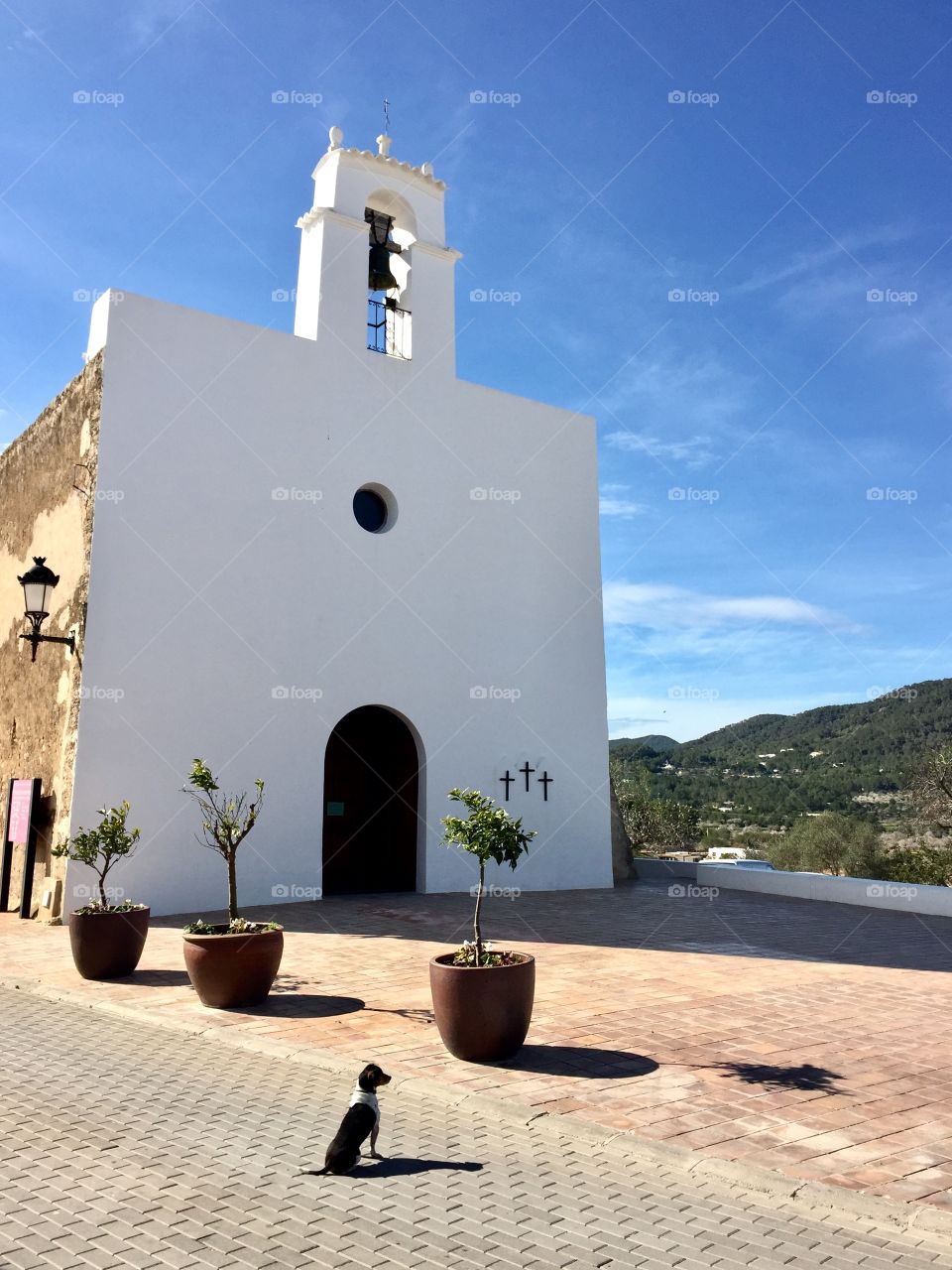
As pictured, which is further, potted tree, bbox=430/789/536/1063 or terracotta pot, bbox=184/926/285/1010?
terracotta pot, bbox=184/926/285/1010

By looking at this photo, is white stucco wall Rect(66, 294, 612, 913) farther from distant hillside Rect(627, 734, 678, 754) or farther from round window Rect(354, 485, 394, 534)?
distant hillside Rect(627, 734, 678, 754)

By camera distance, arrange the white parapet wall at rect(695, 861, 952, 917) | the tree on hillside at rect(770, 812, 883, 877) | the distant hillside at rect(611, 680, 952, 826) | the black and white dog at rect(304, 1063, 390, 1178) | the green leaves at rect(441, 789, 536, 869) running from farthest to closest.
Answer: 1. the distant hillside at rect(611, 680, 952, 826)
2. the tree on hillside at rect(770, 812, 883, 877)
3. the white parapet wall at rect(695, 861, 952, 917)
4. the green leaves at rect(441, 789, 536, 869)
5. the black and white dog at rect(304, 1063, 390, 1178)

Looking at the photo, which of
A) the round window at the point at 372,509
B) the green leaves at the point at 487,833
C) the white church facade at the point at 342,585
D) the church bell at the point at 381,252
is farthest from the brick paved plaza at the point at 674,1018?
the church bell at the point at 381,252

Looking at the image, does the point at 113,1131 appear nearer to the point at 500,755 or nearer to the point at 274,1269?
the point at 274,1269

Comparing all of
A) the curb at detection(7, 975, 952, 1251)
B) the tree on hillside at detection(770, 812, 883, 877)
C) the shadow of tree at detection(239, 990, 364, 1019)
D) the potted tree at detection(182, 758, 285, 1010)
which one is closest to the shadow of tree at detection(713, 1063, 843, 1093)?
the curb at detection(7, 975, 952, 1251)

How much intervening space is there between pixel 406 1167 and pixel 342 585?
9.44 m

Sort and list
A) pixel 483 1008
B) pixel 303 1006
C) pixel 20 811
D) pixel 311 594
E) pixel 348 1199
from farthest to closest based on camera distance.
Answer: pixel 311 594, pixel 20 811, pixel 303 1006, pixel 483 1008, pixel 348 1199

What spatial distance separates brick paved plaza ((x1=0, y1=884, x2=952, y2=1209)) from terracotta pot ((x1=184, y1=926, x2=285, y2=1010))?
14 cm

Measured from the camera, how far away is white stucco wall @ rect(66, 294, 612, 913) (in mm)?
11156

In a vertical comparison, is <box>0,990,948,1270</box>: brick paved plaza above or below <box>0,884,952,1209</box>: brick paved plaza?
below

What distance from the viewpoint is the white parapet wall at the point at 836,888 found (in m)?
11.9

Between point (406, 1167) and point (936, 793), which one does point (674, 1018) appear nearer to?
point (406, 1167)

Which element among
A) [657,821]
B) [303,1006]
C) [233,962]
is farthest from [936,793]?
[233,962]

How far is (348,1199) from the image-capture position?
12.0 ft
